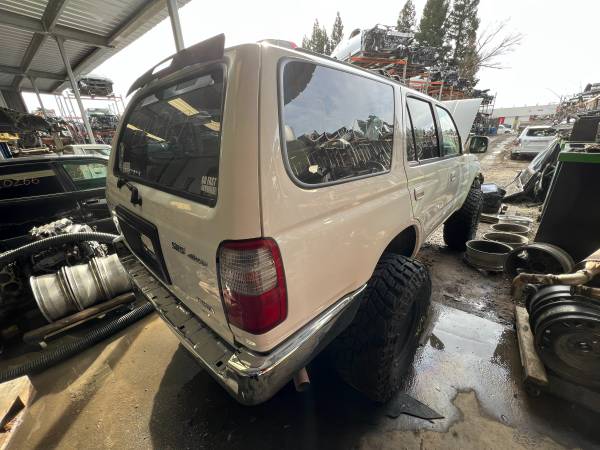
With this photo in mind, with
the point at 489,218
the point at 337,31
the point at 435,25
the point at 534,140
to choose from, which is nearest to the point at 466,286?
the point at 489,218

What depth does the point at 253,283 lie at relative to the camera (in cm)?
93

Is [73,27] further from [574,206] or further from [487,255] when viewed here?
[574,206]

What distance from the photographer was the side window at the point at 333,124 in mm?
1063

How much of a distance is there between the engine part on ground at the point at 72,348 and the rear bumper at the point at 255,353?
4.77 ft

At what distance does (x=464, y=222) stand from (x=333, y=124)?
11.0 ft

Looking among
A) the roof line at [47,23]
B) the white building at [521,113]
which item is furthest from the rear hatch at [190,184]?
the white building at [521,113]

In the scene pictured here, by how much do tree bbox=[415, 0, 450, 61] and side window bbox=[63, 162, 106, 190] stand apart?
109 feet

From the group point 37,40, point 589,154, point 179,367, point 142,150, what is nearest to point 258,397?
point 179,367

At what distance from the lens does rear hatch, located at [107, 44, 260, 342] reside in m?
0.90

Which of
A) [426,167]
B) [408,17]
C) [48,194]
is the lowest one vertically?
[48,194]

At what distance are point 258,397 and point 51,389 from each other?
83.3 inches

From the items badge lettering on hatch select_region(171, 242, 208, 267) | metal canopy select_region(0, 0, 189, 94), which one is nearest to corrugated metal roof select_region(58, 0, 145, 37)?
metal canopy select_region(0, 0, 189, 94)

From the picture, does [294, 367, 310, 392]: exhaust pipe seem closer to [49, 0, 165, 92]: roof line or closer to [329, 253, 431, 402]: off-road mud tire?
[329, 253, 431, 402]: off-road mud tire

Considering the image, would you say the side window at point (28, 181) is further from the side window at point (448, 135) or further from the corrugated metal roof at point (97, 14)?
the corrugated metal roof at point (97, 14)
